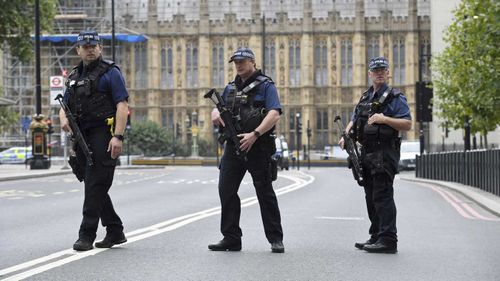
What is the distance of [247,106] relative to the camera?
30.0 ft

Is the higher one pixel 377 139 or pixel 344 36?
pixel 344 36

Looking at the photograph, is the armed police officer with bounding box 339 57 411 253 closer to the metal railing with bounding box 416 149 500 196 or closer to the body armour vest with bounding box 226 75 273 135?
the body armour vest with bounding box 226 75 273 135

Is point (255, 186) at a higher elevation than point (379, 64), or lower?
lower

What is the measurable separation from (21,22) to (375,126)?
118 ft

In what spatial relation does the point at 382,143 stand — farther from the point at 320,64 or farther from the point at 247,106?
the point at 320,64

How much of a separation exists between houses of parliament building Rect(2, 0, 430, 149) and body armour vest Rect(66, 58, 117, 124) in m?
78.6

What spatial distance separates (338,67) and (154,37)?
15.2 metres

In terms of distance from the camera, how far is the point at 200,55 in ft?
296

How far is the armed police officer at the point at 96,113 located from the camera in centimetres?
895

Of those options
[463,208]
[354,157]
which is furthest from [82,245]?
[463,208]

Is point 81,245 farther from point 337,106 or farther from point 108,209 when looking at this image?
point 337,106

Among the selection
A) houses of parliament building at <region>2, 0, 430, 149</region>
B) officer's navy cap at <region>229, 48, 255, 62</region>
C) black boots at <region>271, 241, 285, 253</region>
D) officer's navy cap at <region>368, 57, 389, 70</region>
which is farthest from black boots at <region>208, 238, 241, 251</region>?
houses of parliament building at <region>2, 0, 430, 149</region>

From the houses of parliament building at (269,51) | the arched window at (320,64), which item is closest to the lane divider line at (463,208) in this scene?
the houses of parliament building at (269,51)

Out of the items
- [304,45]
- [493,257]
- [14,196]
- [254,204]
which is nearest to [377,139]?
[493,257]
